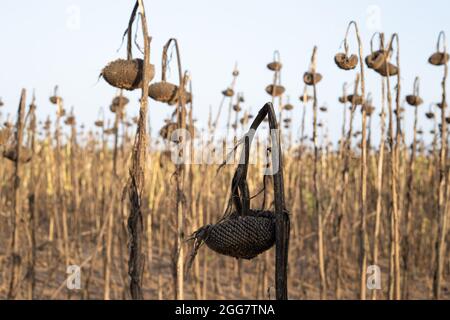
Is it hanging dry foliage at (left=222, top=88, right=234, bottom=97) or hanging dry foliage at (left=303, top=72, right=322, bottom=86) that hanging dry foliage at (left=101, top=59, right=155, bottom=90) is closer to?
hanging dry foliage at (left=303, top=72, right=322, bottom=86)

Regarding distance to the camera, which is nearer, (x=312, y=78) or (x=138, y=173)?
(x=138, y=173)

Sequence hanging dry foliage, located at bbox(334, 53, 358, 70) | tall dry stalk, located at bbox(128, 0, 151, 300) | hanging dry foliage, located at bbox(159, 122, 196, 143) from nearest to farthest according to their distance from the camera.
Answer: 1. tall dry stalk, located at bbox(128, 0, 151, 300)
2. hanging dry foliage, located at bbox(334, 53, 358, 70)
3. hanging dry foliage, located at bbox(159, 122, 196, 143)

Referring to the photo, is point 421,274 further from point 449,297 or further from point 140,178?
point 140,178

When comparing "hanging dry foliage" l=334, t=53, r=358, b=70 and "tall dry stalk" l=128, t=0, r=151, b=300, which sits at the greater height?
"hanging dry foliage" l=334, t=53, r=358, b=70

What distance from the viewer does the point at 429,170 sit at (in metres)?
8.12

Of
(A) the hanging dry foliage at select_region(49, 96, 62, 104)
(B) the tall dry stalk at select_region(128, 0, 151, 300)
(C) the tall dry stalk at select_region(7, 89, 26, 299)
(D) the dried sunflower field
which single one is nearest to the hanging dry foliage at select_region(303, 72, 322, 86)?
(D) the dried sunflower field

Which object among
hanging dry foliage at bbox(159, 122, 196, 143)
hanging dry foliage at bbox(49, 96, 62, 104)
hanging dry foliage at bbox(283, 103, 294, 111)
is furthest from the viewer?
hanging dry foliage at bbox(283, 103, 294, 111)

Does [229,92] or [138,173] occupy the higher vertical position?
[229,92]

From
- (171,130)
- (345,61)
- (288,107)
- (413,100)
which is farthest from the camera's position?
(288,107)

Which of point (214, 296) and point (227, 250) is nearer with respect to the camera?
point (227, 250)

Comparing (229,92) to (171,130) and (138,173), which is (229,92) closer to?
(171,130)

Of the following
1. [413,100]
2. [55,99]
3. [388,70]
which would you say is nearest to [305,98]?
[413,100]
